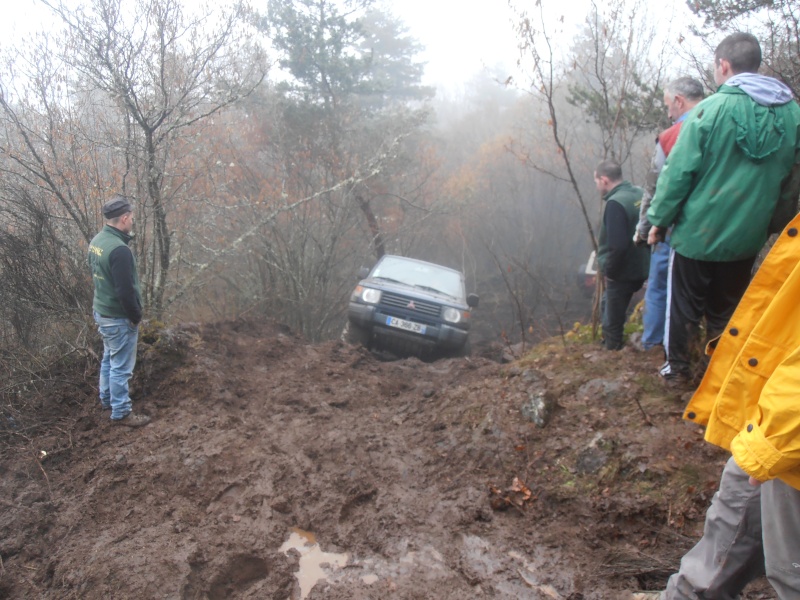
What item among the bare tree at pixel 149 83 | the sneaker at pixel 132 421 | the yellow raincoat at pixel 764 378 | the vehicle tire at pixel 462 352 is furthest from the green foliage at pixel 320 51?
the yellow raincoat at pixel 764 378

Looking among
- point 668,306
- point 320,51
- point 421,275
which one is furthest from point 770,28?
point 320,51

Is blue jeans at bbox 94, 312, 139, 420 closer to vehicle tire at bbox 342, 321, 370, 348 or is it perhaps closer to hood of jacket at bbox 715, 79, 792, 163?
vehicle tire at bbox 342, 321, 370, 348

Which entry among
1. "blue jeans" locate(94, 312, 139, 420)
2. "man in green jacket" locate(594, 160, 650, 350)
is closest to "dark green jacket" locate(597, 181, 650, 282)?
"man in green jacket" locate(594, 160, 650, 350)

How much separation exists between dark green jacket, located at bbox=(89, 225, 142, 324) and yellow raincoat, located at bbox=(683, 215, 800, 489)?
4091mm

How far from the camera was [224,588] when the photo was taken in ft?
10.0

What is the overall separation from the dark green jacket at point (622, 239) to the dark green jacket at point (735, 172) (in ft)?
4.73

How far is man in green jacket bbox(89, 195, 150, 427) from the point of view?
15.1ft

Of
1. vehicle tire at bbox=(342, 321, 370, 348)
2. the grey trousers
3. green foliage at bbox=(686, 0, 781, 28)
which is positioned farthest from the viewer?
vehicle tire at bbox=(342, 321, 370, 348)

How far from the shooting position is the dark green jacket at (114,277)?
15.0 ft

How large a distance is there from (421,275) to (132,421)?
220 inches

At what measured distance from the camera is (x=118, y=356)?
190 inches

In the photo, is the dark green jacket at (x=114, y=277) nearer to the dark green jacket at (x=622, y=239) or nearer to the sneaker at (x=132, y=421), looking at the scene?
the sneaker at (x=132, y=421)

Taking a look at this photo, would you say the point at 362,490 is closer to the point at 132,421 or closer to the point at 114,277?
the point at 132,421

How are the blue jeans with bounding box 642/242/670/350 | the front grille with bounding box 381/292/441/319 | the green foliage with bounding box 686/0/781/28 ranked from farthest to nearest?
the front grille with bounding box 381/292/441/319 < the green foliage with bounding box 686/0/781/28 < the blue jeans with bounding box 642/242/670/350
